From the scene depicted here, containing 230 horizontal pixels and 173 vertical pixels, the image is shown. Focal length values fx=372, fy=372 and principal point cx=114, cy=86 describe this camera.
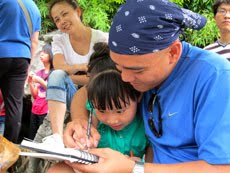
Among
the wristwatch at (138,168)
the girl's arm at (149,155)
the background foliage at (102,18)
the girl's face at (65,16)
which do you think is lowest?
the background foliage at (102,18)

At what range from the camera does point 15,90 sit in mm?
3225

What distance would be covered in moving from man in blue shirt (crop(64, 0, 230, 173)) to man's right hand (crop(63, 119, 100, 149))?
0.59 feet

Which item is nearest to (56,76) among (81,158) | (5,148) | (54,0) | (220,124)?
(54,0)

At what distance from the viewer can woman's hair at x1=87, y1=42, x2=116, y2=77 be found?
5.47 feet

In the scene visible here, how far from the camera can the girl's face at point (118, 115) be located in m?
1.58

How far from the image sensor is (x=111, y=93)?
1.55 metres

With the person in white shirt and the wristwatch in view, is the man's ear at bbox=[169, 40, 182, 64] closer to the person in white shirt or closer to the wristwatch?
the wristwatch

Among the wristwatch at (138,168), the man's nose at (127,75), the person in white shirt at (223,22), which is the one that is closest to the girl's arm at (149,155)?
the wristwatch at (138,168)

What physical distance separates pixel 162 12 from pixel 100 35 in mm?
1621

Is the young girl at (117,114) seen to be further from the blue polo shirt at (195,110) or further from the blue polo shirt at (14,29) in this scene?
the blue polo shirt at (14,29)

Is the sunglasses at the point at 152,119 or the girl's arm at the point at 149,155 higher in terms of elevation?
the sunglasses at the point at 152,119

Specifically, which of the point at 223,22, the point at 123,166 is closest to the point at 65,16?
the point at 223,22

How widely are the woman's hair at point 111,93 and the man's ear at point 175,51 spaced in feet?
0.98

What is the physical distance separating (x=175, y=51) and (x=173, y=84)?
13 centimetres
